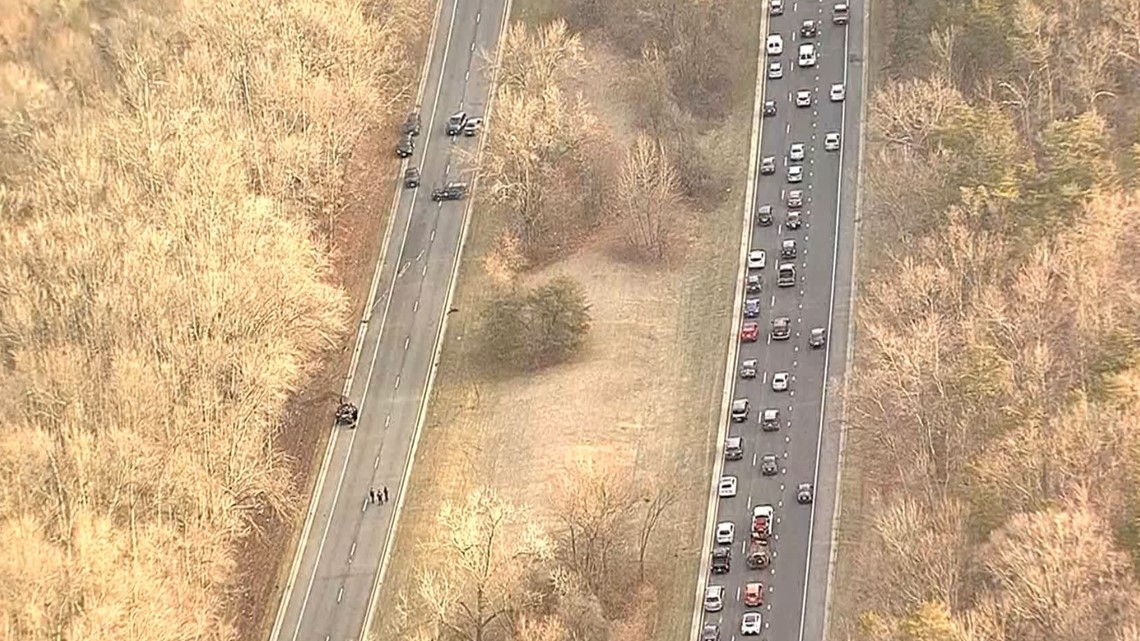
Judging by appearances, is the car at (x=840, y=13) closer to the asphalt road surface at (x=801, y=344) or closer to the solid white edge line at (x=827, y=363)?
the asphalt road surface at (x=801, y=344)

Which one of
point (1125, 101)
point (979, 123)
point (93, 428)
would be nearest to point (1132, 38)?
point (1125, 101)

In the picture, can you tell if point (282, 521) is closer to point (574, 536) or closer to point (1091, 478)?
point (574, 536)

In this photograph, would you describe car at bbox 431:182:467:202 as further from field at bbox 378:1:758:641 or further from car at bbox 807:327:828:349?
car at bbox 807:327:828:349

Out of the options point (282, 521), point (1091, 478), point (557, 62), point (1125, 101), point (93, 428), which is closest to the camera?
point (1091, 478)

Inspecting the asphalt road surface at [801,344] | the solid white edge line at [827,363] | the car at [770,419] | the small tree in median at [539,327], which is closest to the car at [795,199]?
the asphalt road surface at [801,344]

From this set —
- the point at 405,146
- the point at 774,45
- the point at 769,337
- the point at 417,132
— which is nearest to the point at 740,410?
the point at 769,337
